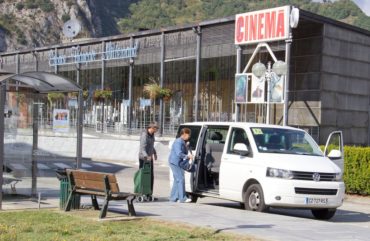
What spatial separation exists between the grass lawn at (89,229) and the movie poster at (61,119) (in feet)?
13.8

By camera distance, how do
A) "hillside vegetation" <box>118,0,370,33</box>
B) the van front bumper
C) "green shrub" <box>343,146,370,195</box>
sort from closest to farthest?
the van front bumper
"green shrub" <box>343,146,370,195</box>
"hillside vegetation" <box>118,0,370,33</box>

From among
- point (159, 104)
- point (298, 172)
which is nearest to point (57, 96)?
point (298, 172)

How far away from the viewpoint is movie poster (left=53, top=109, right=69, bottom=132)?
52.7 ft

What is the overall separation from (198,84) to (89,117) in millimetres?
12380

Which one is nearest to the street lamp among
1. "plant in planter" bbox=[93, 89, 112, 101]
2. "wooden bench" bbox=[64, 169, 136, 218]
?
"wooden bench" bbox=[64, 169, 136, 218]

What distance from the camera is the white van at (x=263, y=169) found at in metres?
13.2

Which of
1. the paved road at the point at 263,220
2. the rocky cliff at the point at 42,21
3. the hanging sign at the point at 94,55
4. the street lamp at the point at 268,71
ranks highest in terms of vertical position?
the rocky cliff at the point at 42,21

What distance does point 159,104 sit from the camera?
42375 millimetres

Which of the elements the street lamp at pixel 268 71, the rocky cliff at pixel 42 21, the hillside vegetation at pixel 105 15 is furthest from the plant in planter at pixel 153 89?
the rocky cliff at pixel 42 21

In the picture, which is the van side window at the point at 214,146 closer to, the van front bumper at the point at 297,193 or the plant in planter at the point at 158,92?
the van front bumper at the point at 297,193

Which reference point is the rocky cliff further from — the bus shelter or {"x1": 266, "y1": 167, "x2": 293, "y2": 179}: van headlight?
{"x1": 266, "y1": 167, "x2": 293, "y2": 179}: van headlight

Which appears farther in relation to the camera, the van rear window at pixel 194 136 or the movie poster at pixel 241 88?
the movie poster at pixel 241 88

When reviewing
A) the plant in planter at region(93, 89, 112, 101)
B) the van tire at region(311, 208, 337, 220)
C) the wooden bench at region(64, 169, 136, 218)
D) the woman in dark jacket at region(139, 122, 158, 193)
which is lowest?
the van tire at region(311, 208, 337, 220)

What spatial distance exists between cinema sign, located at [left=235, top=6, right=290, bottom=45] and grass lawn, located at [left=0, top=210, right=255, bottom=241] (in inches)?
744
